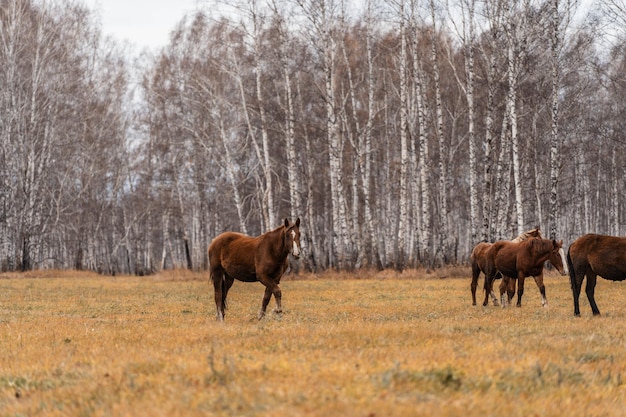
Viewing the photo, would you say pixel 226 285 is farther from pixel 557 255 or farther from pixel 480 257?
pixel 557 255

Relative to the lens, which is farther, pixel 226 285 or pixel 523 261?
pixel 523 261

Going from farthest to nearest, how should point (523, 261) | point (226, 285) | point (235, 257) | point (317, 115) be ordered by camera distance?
point (317, 115)
point (523, 261)
point (226, 285)
point (235, 257)

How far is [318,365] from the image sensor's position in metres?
6.68

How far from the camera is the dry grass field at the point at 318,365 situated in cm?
531

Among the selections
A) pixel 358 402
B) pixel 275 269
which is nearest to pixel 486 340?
pixel 358 402

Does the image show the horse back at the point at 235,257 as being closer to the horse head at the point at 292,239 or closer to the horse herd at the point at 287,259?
the horse herd at the point at 287,259

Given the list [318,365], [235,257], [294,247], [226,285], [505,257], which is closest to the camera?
[318,365]

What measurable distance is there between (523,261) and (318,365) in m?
10.4

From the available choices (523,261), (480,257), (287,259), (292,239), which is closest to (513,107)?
(480,257)

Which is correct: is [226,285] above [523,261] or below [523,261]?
below

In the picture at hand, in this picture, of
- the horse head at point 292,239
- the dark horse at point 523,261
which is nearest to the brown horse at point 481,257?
the dark horse at point 523,261

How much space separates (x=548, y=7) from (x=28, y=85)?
95.4 ft

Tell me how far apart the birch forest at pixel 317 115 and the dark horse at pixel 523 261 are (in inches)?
492

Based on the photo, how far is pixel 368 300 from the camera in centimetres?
1873
